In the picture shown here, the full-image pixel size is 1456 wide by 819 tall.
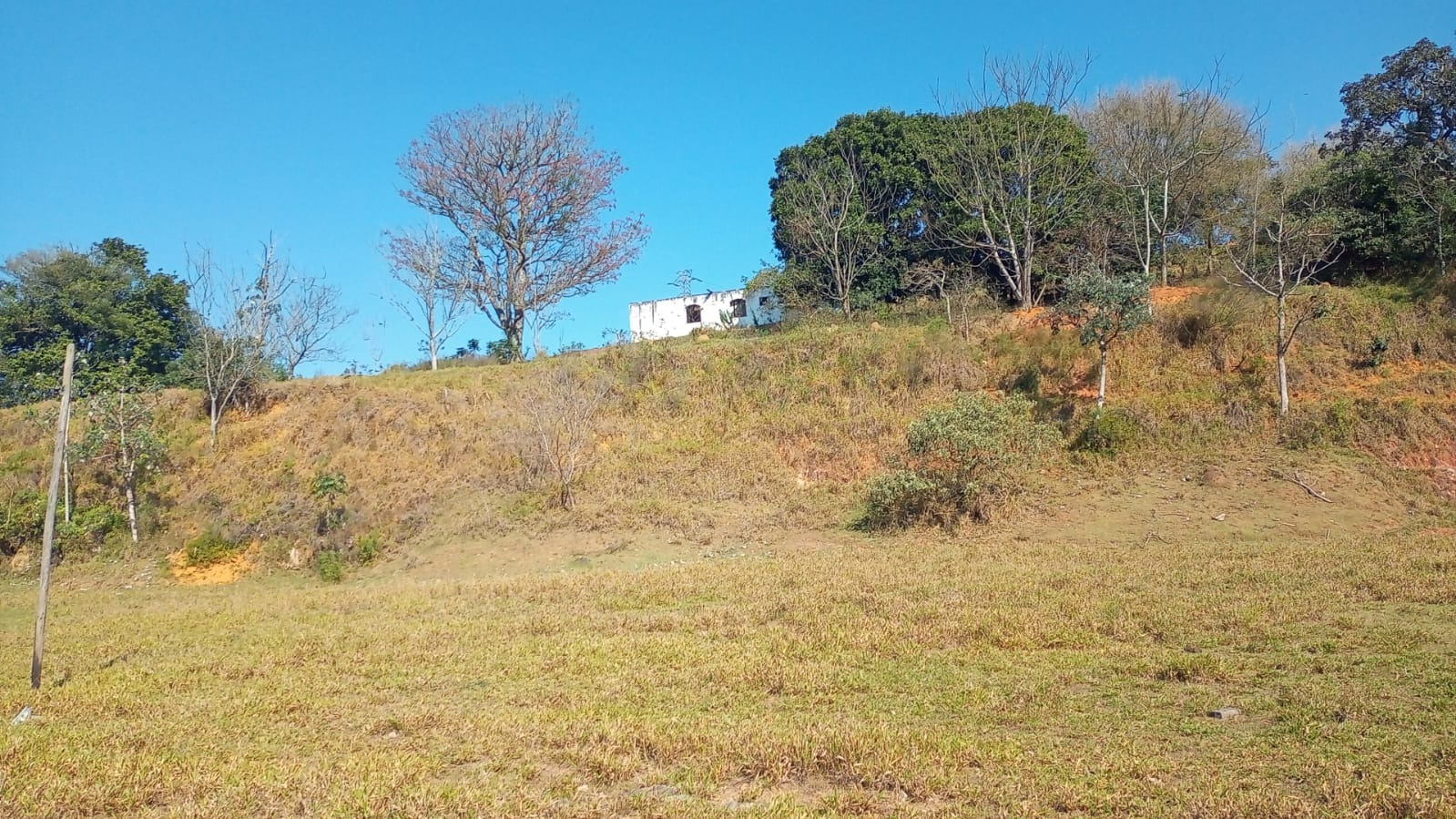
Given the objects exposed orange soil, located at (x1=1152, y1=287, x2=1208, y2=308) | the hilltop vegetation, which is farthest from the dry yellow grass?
exposed orange soil, located at (x1=1152, y1=287, x2=1208, y2=308)

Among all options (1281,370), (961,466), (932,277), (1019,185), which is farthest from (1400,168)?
(961,466)

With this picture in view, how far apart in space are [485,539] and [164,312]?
27278mm

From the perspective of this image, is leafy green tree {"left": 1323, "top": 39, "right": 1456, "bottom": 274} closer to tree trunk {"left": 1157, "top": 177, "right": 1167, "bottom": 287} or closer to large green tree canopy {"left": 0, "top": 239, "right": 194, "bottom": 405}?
tree trunk {"left": 1157, "top": 177, "right": 1167, "bottom": 287}

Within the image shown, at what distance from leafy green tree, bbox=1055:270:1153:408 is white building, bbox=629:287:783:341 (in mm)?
15763

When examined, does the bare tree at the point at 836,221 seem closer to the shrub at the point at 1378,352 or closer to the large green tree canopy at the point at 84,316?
the shrub at the point at 1378,352

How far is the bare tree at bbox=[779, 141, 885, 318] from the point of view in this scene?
32.9 m

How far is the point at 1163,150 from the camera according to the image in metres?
28.4

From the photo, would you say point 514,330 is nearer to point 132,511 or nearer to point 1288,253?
point 132,511

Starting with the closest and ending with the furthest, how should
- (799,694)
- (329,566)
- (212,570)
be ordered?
(799,694)
(329,566)
(212,570)

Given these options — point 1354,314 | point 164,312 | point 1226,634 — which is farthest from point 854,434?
point 164,312

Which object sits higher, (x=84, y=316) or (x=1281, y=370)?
(x=84, y=316)

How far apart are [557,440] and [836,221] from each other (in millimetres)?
16111

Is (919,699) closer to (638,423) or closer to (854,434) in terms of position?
(854,434)

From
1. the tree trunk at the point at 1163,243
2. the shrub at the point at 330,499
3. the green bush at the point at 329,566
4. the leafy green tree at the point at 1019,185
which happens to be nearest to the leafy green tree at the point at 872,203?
the leafy green tree at the point at 1019,185
